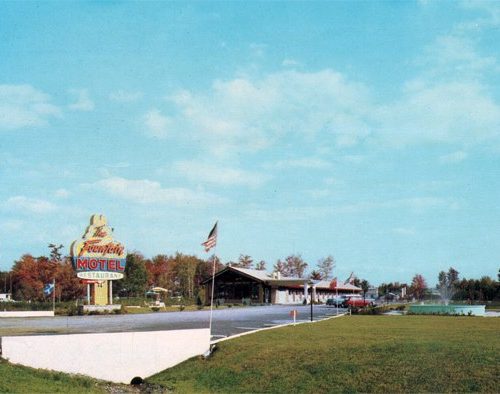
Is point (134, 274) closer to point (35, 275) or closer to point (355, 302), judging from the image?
point (35, 275)

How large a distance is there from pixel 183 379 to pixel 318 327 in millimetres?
10262

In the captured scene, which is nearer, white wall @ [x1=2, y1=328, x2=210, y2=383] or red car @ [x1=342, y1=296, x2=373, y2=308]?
white wall @ [x1=2, y1=328, x2=210, y2=383]

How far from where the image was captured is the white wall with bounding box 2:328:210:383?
20672 millimetres

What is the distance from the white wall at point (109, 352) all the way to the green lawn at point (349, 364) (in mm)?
687

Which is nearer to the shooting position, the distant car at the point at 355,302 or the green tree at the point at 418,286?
the distant car at the point at 355,302

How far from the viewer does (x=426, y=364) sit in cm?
1809

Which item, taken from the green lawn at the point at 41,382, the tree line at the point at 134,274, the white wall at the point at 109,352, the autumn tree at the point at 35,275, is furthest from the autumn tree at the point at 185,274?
the green lawn at the point at 41,382

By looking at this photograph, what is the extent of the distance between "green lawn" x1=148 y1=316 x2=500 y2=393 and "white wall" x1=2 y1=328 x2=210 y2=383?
2.25 feet

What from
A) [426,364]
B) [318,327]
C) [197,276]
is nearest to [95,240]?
[318,327]

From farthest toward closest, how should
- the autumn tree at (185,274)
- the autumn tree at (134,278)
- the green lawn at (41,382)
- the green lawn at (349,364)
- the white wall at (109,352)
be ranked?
the autumn tree at (185,274) < the autumn tree at (134,278) < the white wall at (109,352) < the green lawn at (41,382) < the green lawn at (349,364)

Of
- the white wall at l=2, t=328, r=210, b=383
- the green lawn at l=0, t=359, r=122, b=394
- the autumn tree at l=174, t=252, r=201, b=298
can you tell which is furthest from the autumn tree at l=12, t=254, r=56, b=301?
the green lawn at l=0, t=359, r=122, b=394

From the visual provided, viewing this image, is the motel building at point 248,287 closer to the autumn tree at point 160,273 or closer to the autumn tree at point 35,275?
the autumn tree at point 35,275

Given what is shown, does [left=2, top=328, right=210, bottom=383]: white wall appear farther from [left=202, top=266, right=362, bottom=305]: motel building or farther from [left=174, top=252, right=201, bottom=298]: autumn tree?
[left=174, top=252, right=201, bottom=298]: autumn tree

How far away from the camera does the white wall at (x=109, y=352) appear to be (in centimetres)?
2067
